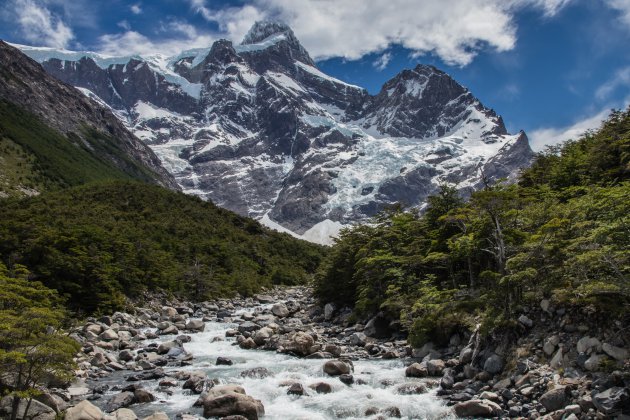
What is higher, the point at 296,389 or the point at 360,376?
the point at 360,376

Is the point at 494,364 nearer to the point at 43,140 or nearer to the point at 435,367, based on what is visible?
the point at 435,367

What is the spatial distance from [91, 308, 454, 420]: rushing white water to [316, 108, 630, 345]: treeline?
4.53m

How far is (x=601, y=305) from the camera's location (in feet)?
50.9

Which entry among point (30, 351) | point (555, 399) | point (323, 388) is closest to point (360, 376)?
point (323, 388)

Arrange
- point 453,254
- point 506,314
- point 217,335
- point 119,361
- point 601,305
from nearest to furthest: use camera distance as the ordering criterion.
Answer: point 601,305, point 506,314, point 119,361, point 453,254, point 217,335

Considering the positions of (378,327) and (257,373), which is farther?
(378,327)

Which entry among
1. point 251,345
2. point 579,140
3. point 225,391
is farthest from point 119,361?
point 579,140

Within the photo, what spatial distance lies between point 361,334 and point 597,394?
1817 cm

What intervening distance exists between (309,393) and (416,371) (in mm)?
5161

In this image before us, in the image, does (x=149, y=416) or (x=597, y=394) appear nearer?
(x=597, y=394)

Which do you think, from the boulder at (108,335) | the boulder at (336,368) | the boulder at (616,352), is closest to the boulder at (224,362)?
the boulder at (336,368)

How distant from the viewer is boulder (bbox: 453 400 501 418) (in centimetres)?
1524

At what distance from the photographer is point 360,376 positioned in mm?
20781

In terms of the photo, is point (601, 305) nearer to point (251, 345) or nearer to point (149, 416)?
point (149, 416)
